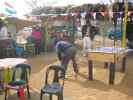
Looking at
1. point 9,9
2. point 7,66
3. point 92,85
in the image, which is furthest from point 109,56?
point 9,9

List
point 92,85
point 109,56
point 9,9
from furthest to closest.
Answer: point 9,9 → point 92,85 → point 109,56

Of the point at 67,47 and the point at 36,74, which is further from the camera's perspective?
the point at 36,74

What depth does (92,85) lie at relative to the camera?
7879mm

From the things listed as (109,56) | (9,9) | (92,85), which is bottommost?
(92,85)

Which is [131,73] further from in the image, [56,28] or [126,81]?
[56,28]

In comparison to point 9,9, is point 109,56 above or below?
below

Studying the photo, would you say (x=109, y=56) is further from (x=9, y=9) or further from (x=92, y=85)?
(x=9, y=9)

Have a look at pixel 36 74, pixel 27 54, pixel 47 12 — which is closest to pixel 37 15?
pixel 47 12

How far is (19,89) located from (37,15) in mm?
8627

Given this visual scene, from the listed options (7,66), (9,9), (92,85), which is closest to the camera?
(7,66)

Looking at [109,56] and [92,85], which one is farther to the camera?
[92,85]

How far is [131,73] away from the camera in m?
9.17

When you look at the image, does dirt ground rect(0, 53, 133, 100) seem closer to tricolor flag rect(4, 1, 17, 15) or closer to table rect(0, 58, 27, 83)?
table rect(0, 58, 27, 83)

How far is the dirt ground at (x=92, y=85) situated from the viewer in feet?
22.9
